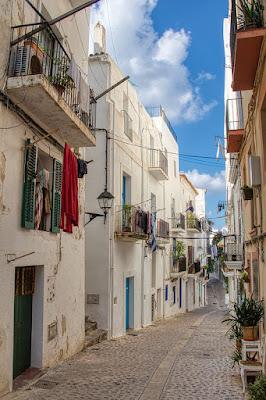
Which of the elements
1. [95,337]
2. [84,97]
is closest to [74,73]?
[84,97]

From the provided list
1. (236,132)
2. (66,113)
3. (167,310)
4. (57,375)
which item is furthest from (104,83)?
(167,310)

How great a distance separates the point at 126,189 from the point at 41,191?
8.64m

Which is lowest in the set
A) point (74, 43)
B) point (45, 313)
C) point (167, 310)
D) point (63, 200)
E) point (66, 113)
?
Result: point (167, 310)

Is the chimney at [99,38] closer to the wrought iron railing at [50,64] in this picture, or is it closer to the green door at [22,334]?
the wrought iron railing at [50,64]

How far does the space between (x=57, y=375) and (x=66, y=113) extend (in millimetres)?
5117

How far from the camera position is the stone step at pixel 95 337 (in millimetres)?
12270

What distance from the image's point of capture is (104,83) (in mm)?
15445

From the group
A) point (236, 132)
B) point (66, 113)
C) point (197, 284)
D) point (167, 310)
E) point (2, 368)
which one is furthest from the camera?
point (197, 284)

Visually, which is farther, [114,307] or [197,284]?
[197,284]

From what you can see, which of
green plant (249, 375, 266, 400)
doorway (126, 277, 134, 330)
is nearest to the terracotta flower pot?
green plant (249, 375, 266, 400)

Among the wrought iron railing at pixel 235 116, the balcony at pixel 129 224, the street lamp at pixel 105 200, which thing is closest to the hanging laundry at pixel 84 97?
the street lamp at pixel 105 200

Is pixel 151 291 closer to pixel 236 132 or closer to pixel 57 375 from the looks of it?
pixel 236 132

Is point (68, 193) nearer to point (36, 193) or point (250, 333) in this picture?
point (36, 193)

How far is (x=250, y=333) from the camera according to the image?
7727 millimetres
